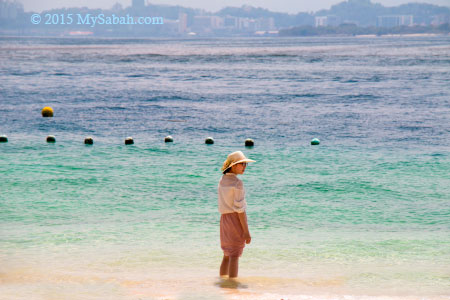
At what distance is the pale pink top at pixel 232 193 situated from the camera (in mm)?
7508

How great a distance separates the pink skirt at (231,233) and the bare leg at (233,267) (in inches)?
8.2

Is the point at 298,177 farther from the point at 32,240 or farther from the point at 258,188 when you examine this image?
the point at 32,240

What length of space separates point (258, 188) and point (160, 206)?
2.94m

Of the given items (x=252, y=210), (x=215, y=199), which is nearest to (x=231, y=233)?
(x=252, y=210)

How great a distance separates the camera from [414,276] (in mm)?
9164

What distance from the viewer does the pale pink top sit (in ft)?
24.6

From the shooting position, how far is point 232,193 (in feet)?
24.7

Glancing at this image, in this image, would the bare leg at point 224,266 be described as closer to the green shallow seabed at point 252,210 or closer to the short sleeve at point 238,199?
the green shallow seabed at point 252,210

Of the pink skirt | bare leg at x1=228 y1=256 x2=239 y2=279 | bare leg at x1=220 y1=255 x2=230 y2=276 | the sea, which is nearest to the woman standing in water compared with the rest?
the pink skirt

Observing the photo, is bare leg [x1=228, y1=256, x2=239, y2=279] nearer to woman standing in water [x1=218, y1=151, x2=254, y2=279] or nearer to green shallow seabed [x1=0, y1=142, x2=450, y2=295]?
woman standing in water [x1=218, y1=151, x2=254, y2=279]

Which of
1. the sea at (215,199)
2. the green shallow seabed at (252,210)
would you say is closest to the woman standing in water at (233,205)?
the sea at (215,199)

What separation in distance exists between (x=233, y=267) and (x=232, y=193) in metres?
1.21

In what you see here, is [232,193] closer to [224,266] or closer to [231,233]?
[231,233]

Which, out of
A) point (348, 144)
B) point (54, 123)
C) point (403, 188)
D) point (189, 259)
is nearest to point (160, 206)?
point (189, 259)
